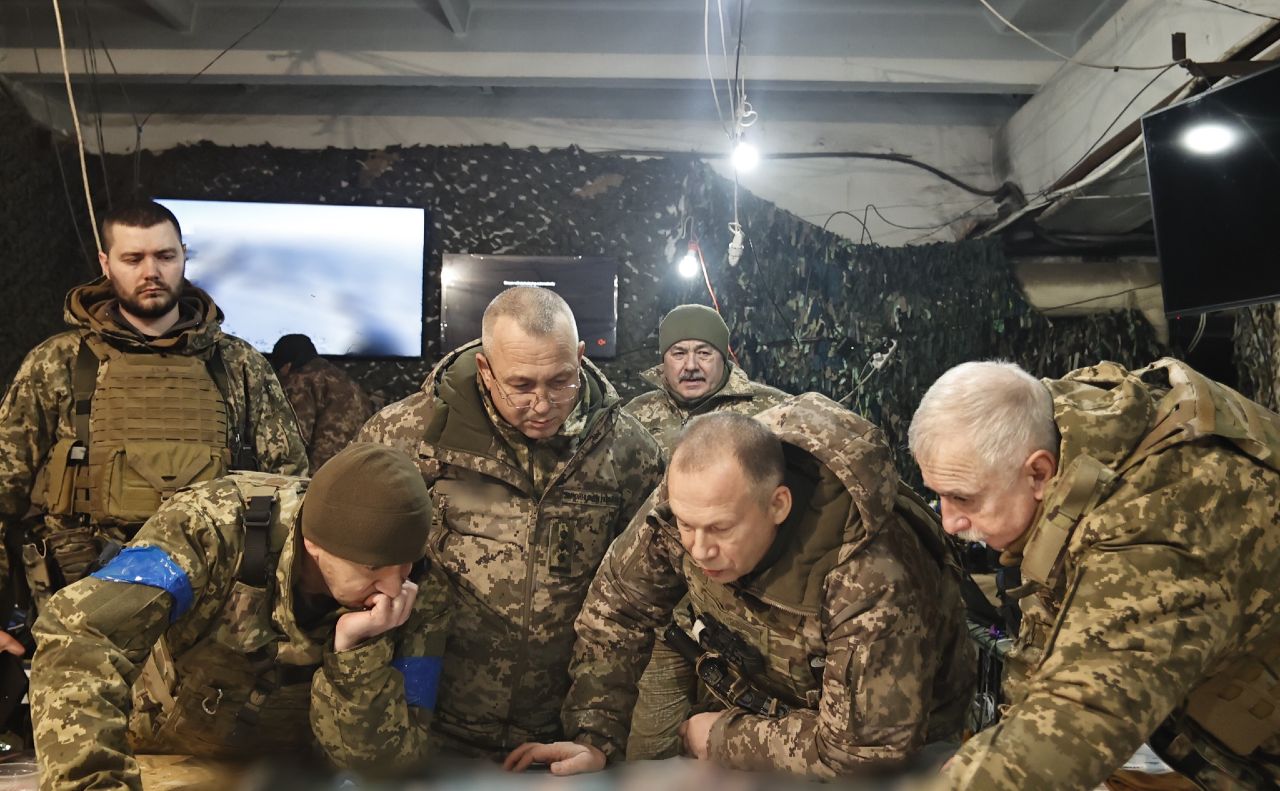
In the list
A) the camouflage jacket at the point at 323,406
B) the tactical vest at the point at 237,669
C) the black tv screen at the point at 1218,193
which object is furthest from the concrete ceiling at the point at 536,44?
the tactical vest at the point at 237,669

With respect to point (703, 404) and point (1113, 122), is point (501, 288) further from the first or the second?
point (1113, 122)

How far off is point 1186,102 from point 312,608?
9.55ft

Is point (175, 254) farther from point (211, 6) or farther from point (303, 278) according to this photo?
point (211, 6)

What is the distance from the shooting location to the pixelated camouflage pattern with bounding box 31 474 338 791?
1524mm

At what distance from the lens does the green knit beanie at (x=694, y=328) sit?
380cm

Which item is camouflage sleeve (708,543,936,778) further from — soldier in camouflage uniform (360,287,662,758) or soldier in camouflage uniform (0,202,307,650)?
soldier in camouflage uniform (0,202,307,650)

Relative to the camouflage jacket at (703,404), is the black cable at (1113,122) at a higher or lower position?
higher

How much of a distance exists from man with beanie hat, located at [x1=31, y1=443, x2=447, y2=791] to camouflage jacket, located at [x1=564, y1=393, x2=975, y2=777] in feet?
1.57

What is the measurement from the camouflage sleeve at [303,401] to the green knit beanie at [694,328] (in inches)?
71.8

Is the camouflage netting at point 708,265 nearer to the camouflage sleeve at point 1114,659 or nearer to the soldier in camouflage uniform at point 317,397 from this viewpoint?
the soldier in camouflage uniform at point 317,397

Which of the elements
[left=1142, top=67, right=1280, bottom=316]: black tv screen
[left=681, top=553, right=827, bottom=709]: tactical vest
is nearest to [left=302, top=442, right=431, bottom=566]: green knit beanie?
[left=681, top=553, right=827, bottom=709]: tactical vest

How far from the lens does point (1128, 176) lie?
4000 millimetres

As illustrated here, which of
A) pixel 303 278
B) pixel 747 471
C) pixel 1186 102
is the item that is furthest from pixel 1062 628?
pixel 303 278

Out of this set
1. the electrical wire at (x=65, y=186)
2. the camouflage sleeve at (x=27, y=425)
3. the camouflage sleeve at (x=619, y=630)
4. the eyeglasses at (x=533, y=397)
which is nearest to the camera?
the camouflage sleeve at (x=619, y=630)
